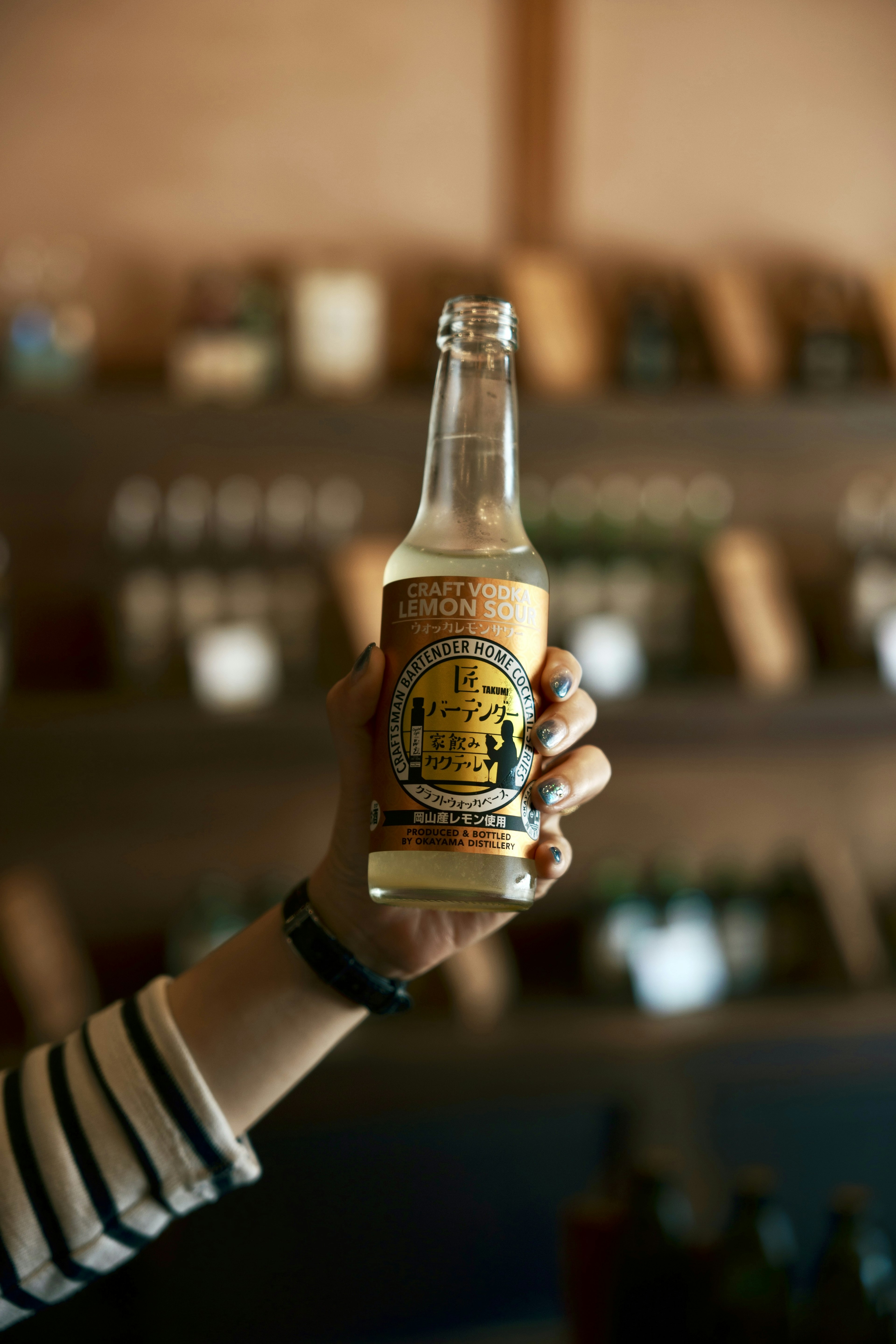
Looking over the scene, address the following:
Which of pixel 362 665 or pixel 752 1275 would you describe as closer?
pixel 362 665

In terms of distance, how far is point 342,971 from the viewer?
744 mm

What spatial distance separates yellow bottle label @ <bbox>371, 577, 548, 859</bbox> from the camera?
66 cm

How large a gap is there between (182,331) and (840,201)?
1290 millimetres

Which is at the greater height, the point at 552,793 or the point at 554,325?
the point at 554,325

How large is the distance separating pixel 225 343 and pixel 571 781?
1388mm

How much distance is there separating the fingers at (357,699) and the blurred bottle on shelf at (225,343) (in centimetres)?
119

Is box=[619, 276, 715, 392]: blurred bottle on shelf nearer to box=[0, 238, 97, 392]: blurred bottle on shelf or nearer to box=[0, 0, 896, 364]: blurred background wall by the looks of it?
box=[0, 0, 896, 364]: blurred background wall

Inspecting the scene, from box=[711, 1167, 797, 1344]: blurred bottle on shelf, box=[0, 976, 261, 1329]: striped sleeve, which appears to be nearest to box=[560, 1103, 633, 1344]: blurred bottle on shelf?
box=[711, 1167, 797, 1344]: blurred bottle on shelf

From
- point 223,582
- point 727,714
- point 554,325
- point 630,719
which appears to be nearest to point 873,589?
point 727,714

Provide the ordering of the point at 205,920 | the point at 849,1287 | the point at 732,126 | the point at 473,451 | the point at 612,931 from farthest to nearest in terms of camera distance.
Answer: the point at 732,126 → the point at 612,931 → the point at 205,920 → the point at 849,1287 → the point at 473,451

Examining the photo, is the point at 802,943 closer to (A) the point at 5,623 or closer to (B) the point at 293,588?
(B) the point at 293,588

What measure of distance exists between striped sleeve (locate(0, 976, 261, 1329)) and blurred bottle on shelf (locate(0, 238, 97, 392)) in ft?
4.13

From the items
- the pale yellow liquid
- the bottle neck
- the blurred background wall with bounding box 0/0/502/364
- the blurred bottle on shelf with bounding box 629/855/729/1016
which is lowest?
the blurred bottle on shelf with bounding box 629/855/729/1016

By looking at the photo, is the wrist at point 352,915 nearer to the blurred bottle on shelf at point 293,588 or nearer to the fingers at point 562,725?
the fingers at point 562,725
